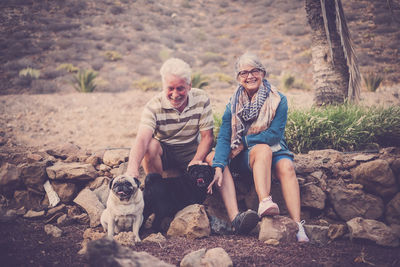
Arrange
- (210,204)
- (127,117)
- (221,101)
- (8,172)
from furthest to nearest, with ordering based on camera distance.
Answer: (221,101) < (127,117) < (8,172) < (210,204)

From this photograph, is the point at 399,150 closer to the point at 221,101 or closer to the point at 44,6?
the point at 221,101

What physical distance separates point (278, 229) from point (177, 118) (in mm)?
1476

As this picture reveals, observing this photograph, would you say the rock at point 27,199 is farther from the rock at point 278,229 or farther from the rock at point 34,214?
the rock at point 278,229

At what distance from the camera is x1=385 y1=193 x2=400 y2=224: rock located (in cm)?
321

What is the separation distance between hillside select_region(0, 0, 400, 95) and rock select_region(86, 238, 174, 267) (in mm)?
11284

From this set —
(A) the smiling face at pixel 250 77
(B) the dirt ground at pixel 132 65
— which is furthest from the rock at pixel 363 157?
(A) the smiling face at pixel 250 77

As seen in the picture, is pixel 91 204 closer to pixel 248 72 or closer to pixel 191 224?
pixel 191 224

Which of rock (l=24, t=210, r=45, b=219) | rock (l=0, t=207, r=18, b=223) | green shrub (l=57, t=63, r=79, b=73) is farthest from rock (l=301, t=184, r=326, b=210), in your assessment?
green shrub (l=57, t=63, r=79, b=73)

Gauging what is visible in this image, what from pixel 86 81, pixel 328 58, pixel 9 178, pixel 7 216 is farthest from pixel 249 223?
pixel 86 81

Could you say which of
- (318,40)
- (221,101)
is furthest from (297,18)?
(318,40)

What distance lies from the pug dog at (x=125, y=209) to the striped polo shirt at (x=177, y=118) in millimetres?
644

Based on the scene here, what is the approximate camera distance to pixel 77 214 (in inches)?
137

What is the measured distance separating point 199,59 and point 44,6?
11123mm

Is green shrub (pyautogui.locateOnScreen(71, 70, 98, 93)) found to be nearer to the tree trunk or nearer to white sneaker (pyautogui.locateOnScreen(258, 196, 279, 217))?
the tree trunk
